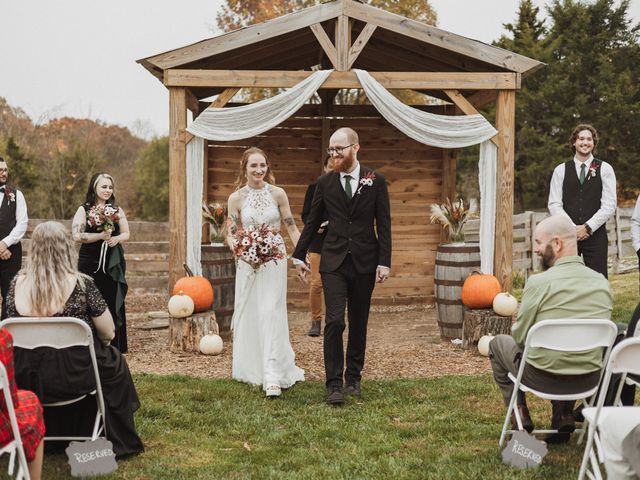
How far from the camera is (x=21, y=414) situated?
3.24 meters

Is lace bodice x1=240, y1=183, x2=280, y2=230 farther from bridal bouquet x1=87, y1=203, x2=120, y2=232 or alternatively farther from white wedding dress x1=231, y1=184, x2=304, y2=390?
bridal bouquet x1=87, y1=203, x2=120, y2=232

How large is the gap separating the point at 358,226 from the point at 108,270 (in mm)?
3048

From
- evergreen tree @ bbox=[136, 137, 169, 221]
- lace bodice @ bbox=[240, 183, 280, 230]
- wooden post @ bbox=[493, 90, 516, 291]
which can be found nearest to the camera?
lace bodice @ bbox=[240, 183, 280, 230]

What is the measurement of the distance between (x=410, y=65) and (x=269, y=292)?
5552mm

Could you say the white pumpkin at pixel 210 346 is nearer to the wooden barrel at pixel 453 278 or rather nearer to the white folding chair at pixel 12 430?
the wooden barrel at pixel 453 278

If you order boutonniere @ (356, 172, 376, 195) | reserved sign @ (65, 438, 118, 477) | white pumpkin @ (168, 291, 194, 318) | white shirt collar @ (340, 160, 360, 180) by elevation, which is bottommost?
reserved sign @ (65, 438, 118, 477)

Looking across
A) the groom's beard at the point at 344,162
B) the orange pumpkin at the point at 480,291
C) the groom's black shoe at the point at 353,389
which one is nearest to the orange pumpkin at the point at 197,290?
the groom's black shoe at the point at 353,389

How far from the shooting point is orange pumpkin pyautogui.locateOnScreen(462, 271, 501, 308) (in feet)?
25.2

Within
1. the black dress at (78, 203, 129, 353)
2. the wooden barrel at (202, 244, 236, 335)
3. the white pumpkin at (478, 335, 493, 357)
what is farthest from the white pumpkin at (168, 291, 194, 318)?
the white pumpkin at (478, 335, 493, 357)

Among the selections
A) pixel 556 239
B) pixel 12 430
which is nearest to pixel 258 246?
pixel 556 239

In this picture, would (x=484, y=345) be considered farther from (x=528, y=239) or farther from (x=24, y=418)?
(x=528, y=239)

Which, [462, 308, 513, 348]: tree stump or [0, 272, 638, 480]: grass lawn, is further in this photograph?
[462, 308, 513, 348]: tree stump

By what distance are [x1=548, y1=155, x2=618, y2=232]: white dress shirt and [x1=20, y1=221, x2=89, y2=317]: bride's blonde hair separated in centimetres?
469

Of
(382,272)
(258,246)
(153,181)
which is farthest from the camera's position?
(153,181)
